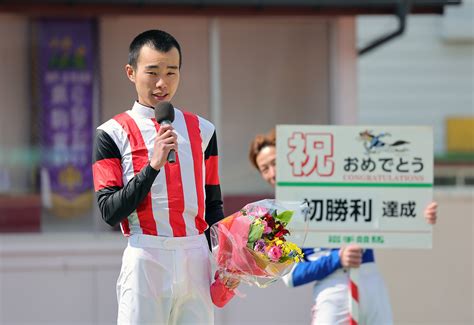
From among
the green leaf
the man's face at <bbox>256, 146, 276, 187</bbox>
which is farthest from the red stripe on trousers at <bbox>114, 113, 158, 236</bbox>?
the man's face at <bbox>256, 146, 276, 187</bbox>

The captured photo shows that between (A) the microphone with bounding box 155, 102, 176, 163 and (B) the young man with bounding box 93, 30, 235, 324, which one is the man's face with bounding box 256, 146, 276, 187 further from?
(A) the microphone with bounding box 155, 102, 176, 163

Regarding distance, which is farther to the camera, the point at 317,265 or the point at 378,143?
the point at 378,143

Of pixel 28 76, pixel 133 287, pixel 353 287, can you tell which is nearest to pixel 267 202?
pixel 133 287

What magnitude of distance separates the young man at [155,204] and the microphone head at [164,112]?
0.04 m

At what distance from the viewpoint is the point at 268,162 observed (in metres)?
5.83

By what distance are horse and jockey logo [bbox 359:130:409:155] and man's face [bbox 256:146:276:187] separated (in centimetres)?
54

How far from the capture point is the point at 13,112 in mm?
8352

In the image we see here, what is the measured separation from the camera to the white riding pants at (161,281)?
371 cm

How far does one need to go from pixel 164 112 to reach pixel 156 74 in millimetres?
237

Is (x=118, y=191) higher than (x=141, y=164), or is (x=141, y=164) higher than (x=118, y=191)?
(x=141, y=164)

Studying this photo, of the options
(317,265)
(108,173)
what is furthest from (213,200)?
(317,265)

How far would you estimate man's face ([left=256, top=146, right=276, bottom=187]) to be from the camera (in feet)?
19.1

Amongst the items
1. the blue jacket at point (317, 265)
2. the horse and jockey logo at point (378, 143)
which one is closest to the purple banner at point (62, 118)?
the blue jacket at point (317, 265)

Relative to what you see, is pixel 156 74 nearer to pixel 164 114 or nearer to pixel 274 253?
pixel 164 114
